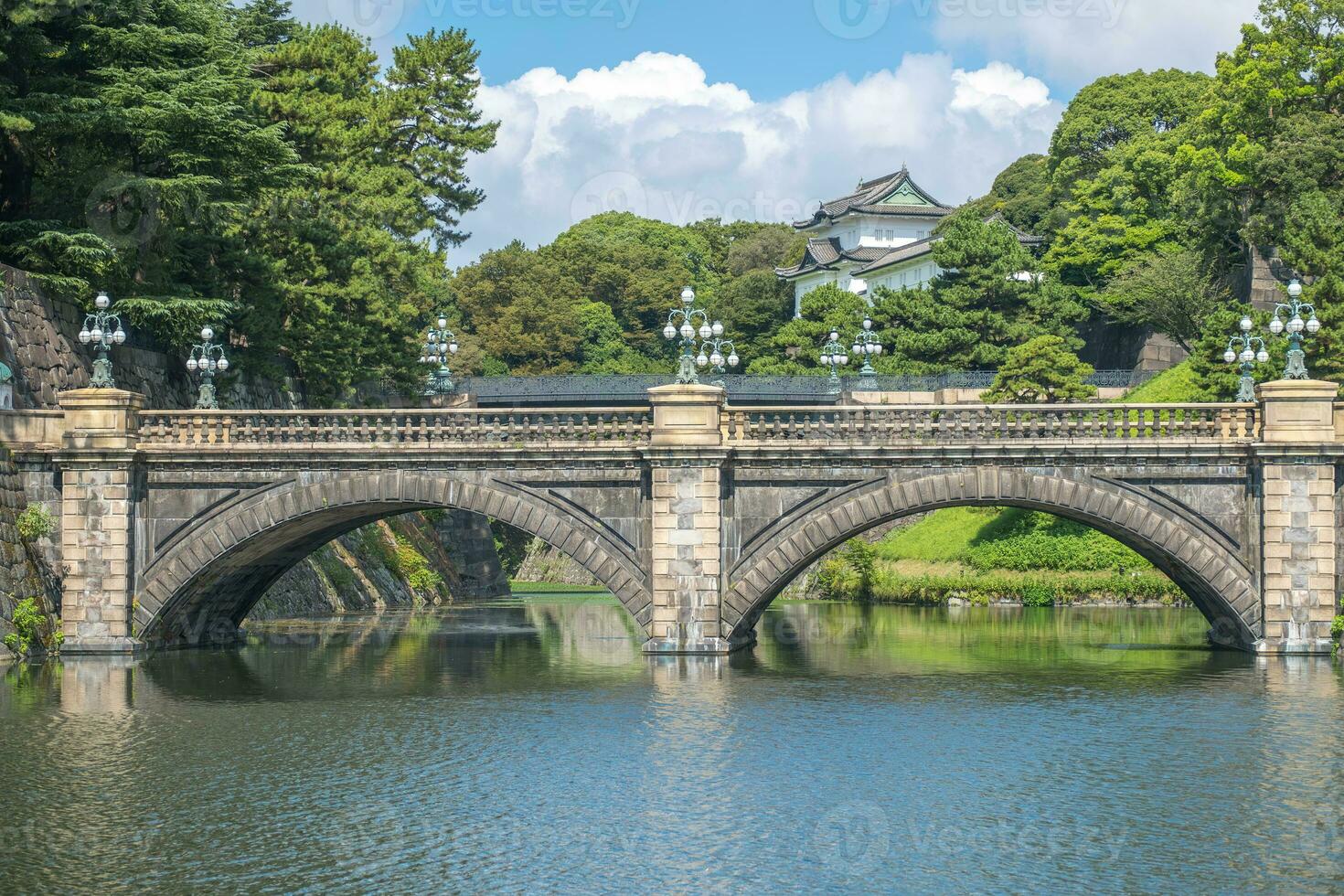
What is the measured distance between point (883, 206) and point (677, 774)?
367 feet

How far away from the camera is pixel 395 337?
68.9 m

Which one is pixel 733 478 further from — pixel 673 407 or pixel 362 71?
pixel 362 71

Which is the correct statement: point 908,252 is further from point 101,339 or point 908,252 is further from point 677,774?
point 677,774

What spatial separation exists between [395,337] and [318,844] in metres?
48.6

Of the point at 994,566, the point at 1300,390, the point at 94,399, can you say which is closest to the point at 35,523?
the point at 94,399

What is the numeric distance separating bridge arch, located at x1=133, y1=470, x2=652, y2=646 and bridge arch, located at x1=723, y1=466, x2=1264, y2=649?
2.97m

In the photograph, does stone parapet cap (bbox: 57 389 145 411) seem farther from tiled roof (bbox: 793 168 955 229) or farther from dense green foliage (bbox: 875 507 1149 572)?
tiled roof (bbox: 793 168 955 229)

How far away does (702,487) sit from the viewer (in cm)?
3875

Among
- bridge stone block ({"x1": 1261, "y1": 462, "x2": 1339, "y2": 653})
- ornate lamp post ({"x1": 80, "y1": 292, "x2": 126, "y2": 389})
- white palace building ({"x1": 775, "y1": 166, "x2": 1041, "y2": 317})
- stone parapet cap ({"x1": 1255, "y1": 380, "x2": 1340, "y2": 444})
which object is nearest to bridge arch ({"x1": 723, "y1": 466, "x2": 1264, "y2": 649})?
bridge stone block ({"x1": 1261, "y1": 462, "x2": 1339, "y2": 653})

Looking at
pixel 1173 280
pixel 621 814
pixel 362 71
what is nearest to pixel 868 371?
pixel 1173 280

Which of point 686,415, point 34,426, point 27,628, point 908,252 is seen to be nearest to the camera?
point 686,415

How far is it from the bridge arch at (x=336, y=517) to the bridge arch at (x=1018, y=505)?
297cm

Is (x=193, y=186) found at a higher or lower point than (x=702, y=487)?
higher

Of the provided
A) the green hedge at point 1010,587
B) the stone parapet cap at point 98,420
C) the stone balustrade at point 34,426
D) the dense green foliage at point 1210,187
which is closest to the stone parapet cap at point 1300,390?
the dense green foliage at point 1210,187
